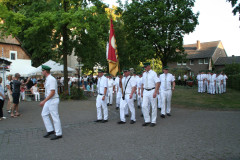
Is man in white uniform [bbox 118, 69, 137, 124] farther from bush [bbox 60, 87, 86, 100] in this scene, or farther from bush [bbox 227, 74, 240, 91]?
bush [bbox 227, 74, 240, 91]

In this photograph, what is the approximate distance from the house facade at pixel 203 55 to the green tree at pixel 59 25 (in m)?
36.9

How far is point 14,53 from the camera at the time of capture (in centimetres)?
3152

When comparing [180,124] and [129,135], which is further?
[180,124]

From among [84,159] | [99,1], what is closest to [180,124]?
[84,159]

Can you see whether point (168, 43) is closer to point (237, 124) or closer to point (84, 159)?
point (237, 124)

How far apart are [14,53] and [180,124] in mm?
30596

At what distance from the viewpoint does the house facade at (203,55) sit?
49.6 meters

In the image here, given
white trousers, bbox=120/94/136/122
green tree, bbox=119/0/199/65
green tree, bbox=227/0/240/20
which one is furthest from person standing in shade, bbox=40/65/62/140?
green tree, bbox=119/0/199/65

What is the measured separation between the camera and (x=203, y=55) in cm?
5019

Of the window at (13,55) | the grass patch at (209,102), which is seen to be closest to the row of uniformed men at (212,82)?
the grass patch at (209,102)

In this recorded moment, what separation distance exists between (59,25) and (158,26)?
53.0 feet

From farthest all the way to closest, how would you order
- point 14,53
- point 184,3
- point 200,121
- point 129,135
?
point 14,53
point 184,3
point 200,121
point 129,135

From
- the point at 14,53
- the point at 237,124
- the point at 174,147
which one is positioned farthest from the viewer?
the point at 14,53

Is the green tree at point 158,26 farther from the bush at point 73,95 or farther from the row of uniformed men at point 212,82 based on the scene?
the bush at point 73,95
